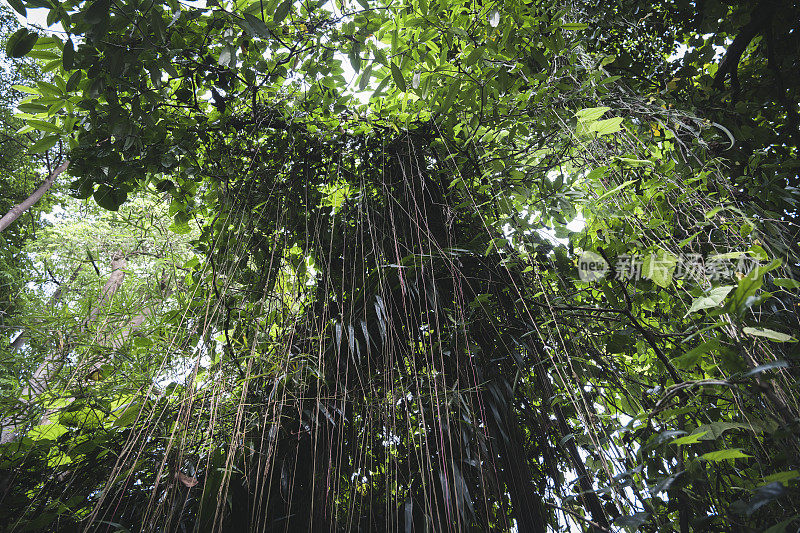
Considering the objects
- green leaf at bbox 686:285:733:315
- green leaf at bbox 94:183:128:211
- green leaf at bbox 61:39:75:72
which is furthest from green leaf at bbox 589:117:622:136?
green leaf at bbox 94:183:128:211

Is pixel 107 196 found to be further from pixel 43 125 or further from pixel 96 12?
pixel 96 12

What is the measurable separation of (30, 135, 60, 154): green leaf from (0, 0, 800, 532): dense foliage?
11 mm

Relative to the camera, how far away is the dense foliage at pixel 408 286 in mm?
866

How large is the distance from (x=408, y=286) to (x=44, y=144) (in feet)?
4.31

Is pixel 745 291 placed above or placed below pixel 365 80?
below

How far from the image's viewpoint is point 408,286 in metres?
1.27

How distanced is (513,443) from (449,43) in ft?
4.00

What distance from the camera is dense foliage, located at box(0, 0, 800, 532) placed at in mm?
866

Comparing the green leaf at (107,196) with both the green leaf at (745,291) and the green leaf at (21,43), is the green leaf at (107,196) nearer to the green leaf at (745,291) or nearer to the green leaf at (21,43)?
the green leaf at (21,43)

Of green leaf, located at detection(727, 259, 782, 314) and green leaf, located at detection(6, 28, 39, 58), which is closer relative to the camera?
green leaf, located at detection(727, 259, 782, 314)

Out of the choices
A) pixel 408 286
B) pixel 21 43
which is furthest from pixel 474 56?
pixel 21 43

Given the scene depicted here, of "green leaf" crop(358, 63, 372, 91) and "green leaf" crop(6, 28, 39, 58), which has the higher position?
"green leaf" crop(358, 63, 372, 91)

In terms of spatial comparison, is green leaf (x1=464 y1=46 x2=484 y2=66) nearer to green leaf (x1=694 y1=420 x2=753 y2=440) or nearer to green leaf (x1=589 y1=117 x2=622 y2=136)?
green leaf (x1=589 y1=117 x2=622 y2=136)

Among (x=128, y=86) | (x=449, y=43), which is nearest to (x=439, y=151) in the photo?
(x=449, y=43)
